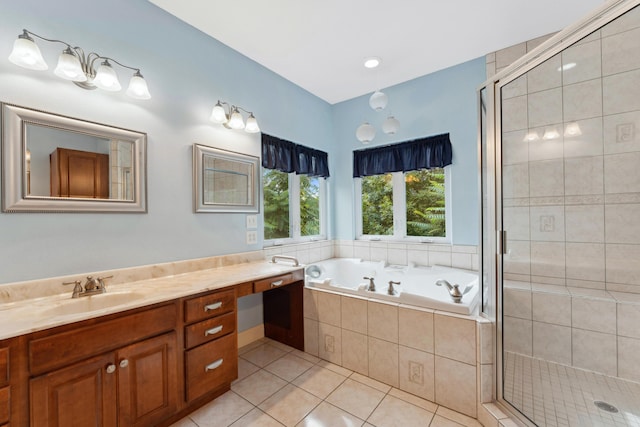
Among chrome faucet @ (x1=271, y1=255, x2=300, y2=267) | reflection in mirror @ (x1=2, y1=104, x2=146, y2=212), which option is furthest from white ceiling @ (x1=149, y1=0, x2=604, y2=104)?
chrome faucet @ (x1=271, y1=255, x2=300, y2=267)

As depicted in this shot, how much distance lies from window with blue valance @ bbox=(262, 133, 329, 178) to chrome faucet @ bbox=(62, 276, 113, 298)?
5.28 feet

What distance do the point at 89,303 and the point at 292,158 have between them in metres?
2.14

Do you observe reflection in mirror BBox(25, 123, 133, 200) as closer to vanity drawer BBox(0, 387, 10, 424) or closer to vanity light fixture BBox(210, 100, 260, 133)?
vanity light fixture BBox(210, 100, 260, 133)

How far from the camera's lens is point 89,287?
1.49 meters

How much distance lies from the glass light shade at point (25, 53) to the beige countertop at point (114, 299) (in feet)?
3.99

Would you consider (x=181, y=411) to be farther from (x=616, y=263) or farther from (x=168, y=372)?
(x=616, y=263)

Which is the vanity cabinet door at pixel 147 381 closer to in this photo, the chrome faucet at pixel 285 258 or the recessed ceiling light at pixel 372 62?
the chrome faucet at pixel 285 258

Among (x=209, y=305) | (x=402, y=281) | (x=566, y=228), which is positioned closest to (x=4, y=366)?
(x=209, y=305)

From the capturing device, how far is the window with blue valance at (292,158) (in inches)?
106

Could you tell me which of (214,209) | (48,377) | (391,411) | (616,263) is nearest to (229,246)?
(214,209)

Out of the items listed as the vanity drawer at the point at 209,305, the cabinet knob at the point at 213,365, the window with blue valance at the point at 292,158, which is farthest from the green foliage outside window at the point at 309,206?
the cabinet knob at the point at 213,365

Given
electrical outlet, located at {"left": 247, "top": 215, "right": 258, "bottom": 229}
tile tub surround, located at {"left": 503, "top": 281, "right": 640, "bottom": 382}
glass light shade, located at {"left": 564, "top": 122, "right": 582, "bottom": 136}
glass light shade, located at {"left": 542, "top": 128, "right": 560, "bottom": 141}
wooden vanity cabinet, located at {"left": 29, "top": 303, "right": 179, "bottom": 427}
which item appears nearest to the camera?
wooden vanity cabinet, located at {"left": 29, "top": 303, "right": 179, "bottom": 427}

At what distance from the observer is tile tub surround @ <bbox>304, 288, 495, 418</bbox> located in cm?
156

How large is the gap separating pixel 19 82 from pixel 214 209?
4.18 ft
